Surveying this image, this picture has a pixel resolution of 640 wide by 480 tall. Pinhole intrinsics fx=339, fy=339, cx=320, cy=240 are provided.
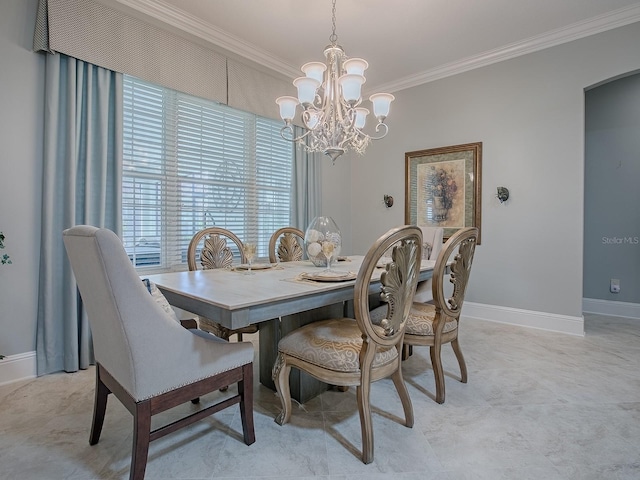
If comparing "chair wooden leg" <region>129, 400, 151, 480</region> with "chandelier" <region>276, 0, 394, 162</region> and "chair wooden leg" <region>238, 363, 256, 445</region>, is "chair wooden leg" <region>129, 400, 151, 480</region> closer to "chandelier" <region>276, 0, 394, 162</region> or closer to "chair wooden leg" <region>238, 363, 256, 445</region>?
"chair wooden leg" <region>238, 363, 256, 445</region>

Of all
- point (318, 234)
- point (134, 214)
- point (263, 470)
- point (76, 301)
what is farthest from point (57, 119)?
point (263, 470)

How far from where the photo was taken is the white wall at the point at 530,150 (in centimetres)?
315

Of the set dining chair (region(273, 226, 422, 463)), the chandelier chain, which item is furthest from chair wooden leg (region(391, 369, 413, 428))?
the chandelier chain

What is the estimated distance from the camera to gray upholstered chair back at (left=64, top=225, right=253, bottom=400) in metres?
1.09

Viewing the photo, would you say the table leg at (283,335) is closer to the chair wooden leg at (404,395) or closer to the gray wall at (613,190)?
the chair wooden leg at (404,395)

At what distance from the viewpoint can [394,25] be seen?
3.00 m

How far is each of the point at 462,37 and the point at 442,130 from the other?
38.7 inches

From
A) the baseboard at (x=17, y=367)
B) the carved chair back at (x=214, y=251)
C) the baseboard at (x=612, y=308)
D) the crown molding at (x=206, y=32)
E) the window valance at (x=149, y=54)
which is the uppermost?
the crown molding at (x=206, y=32)

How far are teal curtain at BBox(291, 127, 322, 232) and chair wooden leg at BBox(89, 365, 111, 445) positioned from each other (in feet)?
9.01

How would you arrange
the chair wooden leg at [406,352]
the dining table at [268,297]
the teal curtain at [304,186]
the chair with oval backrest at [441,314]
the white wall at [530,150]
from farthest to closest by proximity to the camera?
the teal curtain at [304,186] < the white wall at [530,150] < the chair wooden leg at [406,352] < the chair with oval backrest at [441,314] < the dining table at [268,297]

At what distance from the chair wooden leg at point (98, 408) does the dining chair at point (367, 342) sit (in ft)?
2.52

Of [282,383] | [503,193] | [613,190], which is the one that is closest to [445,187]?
[503,193]

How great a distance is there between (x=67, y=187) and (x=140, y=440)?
1.89 metres

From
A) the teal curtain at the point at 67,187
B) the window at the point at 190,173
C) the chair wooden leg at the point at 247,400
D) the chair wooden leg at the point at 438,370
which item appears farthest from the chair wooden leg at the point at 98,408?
the chair wooden leg at the point at 438,370
